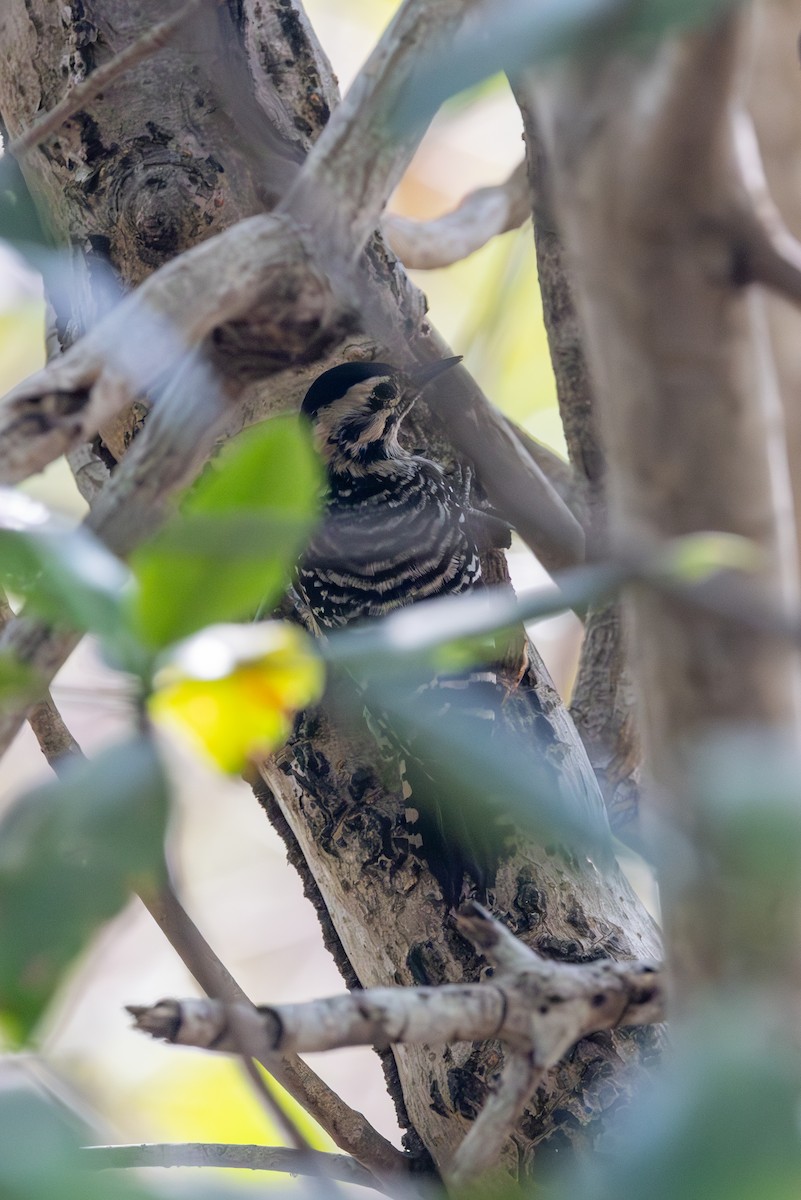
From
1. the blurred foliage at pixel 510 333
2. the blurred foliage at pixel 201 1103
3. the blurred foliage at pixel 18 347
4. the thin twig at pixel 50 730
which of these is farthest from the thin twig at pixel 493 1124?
the blurred foliage at pixel 18 347

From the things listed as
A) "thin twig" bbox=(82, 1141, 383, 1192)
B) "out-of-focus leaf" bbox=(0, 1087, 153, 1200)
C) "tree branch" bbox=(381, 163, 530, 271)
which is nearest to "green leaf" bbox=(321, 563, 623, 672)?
"out-of-focus leaf" bbox=(0, 1087, 153, 1200)

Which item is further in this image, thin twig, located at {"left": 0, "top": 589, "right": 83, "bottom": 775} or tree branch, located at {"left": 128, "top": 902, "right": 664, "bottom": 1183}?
thin twig, located at {"left": 0, "top": 589, "right": 83, "bottom": 775}

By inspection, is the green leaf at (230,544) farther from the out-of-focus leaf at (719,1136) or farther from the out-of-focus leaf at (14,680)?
the out-of-focus leaf at (719,1136)

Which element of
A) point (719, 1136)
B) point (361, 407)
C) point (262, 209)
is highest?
point (361, 407)

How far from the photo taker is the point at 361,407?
84.5 inches

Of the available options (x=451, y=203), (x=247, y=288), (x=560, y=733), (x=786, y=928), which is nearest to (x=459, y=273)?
(x=451, y=203)

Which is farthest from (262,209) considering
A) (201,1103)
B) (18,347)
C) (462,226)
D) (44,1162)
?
(201,1103)

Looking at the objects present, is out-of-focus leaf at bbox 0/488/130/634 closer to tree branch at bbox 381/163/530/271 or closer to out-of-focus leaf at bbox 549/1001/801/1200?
out-of-focus leaf at bbox 549/1001/801/1200

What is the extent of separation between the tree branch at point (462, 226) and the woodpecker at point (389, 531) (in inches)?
16.0

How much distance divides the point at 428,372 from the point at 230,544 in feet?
3.99

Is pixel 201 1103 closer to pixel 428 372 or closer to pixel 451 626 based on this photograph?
pixel 428 372

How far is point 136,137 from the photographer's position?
1506 mm

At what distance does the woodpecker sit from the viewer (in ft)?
5.13

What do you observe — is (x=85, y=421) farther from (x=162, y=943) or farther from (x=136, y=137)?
(x=162, y=943)
